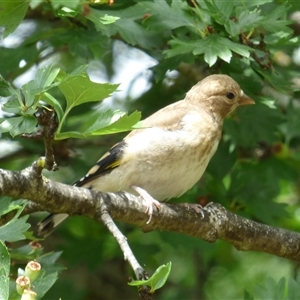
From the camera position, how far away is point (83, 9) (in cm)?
366

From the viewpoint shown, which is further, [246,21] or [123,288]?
[123,288]

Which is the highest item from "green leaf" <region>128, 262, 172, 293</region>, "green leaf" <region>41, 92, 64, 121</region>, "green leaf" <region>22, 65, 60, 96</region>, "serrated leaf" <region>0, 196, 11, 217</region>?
"green leaf" <region>22, 65, 60, 96</region>

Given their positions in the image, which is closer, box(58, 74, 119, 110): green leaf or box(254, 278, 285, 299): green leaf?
box(58, 74, 119, 110): green leaf

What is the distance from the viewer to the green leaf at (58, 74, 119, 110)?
3211mm

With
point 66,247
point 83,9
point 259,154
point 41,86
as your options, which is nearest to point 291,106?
point 259,154

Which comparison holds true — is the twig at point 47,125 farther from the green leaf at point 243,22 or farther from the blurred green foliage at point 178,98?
the green leaf at point 243,22

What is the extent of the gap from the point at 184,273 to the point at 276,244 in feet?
11.7

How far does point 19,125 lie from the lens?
A: 321 cm

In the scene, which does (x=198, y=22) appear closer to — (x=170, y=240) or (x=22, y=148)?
(x=170, y=240)

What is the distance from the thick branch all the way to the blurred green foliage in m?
0.25

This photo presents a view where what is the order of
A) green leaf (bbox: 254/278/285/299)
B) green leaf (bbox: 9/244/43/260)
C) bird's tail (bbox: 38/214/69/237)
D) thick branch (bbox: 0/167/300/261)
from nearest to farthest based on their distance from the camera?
thick branch (bbox: 0/167/300/261) → green leaf (bbox: 9/244/43/260) → green leaf (bbox: 254/278/285/299) → bird's tail (bbox: 38/214/69/237)

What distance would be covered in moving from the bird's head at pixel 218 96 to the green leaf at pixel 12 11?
218 centimetres

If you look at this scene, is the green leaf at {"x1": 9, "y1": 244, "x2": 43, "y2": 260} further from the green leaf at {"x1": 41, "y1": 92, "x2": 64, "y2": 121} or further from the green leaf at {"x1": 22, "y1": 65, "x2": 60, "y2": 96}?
the green leaf at {"x1": 22, "y1": 65, "x2": 60, "y2": 96}

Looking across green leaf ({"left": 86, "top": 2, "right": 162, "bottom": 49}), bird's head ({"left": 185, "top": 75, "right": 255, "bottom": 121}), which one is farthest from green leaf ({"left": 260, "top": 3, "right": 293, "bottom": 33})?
bird's head ({"left": 185, "top": 75, "right": 255, "bottom": 121})
